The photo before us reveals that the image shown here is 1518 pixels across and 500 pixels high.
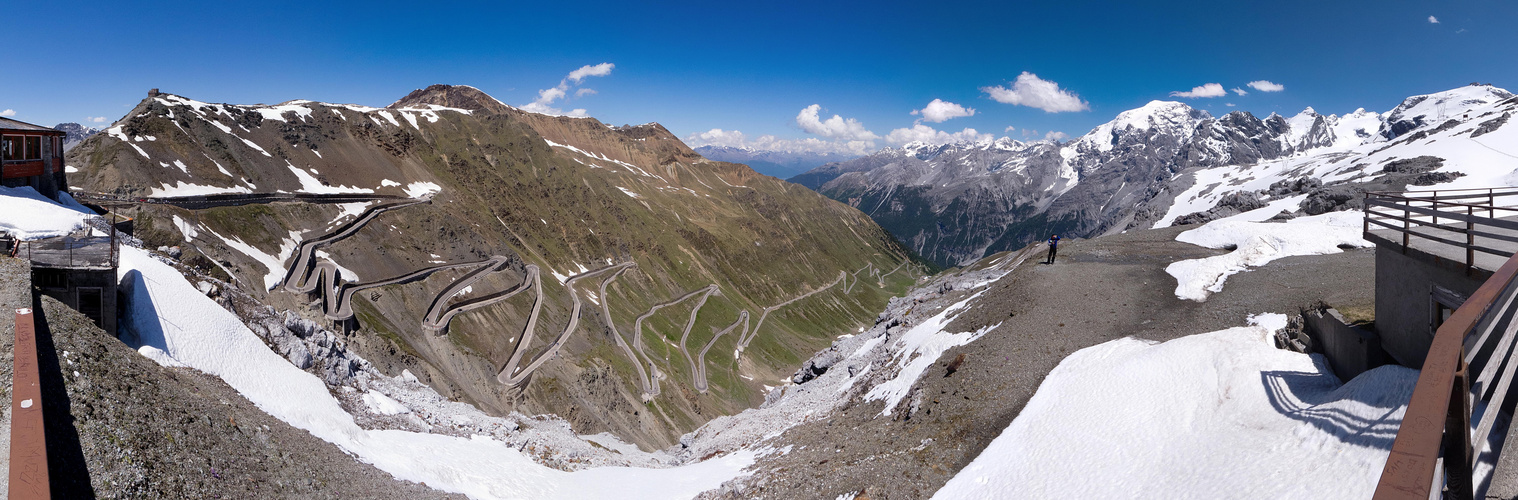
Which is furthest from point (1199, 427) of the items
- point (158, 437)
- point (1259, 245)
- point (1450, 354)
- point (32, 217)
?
point (32, 217)

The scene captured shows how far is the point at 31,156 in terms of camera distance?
113 ft

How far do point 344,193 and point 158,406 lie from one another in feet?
264

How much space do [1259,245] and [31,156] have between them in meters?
73.4

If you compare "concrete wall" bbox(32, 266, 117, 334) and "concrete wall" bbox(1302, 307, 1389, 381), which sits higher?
"concrete wall" bbox(32, 266, 117, 334)

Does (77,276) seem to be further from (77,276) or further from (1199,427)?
(1199,427)

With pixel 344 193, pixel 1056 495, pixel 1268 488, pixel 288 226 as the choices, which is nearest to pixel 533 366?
pixel 288 226

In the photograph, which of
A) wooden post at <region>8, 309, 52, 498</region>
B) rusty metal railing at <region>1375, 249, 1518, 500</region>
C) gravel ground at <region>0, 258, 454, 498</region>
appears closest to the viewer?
rusty metal railing at <region>1375, 249, 1518, 500</region>

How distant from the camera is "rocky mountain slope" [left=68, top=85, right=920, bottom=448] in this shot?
181 ft

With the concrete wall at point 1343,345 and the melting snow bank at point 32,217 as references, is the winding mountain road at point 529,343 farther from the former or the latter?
the concrete wall at point 1343,345

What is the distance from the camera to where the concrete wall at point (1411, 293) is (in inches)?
504

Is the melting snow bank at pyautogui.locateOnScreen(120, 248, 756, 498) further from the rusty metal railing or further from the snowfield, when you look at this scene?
the rusty metal railing

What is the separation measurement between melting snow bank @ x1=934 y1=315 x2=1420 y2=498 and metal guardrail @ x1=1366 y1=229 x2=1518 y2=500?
6295mm

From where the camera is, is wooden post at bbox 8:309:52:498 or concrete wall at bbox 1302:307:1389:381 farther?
concrete wall at bbox 1302:307:1389:381

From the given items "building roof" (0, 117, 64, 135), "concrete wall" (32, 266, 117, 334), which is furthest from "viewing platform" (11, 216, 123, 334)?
"building roof" (0, 117, 64, 135)
